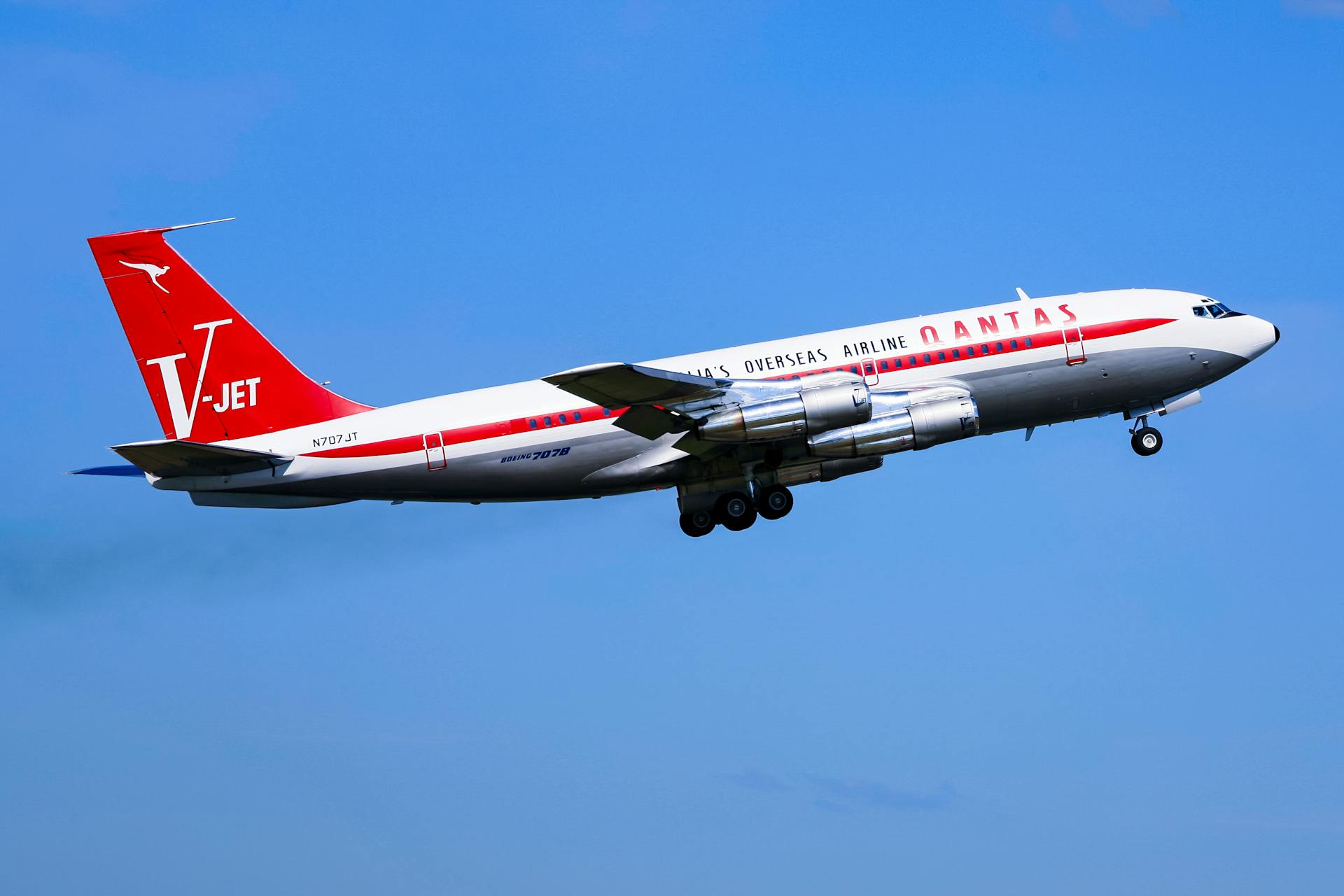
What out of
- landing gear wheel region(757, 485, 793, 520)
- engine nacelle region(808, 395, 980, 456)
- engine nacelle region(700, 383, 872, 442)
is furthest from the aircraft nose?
landing gear wheel region(757, 485, 793, 520)

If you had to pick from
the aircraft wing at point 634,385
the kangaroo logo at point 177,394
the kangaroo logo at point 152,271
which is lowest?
the aircraft wing at point 634,385

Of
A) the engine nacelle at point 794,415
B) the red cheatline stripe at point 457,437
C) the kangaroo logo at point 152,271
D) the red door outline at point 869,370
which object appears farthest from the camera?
the kangaroo logo at point 152,271

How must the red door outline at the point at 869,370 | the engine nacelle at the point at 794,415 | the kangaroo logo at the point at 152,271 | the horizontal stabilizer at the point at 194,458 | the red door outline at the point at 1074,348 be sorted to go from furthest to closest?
the kangaroo logo at the point at 152,271 → the red door outline at the point at 1074,348 → the red door outline at the point at 869,370 → the engine nacelle at the point at 794,415 → the horizontal stabilizer at the point at 194,458

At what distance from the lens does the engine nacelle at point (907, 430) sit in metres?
44.8

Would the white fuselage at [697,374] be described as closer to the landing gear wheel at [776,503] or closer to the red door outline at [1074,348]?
the red door outline at [1074,348]

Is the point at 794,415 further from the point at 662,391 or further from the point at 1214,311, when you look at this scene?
the point at 1214,311

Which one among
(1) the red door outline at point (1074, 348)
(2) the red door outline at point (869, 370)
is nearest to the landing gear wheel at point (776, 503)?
(2) the red door outline at point (869, 370)

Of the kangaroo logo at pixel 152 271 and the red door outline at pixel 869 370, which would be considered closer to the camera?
the red door outline at pixel 869 370

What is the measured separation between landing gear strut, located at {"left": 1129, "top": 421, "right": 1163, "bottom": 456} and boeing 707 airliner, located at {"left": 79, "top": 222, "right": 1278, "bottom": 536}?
56.7 inches

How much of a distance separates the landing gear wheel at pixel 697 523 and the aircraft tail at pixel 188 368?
10759 millimetres

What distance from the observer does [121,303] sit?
4697cm

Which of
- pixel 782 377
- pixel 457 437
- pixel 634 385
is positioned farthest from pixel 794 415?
pixel 457 437

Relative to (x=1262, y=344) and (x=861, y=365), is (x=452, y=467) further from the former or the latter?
(x=1262, y=344)

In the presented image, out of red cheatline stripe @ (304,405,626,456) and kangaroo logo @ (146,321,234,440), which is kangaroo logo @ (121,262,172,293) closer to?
kangaroo logo @ (146,321,234,440)
